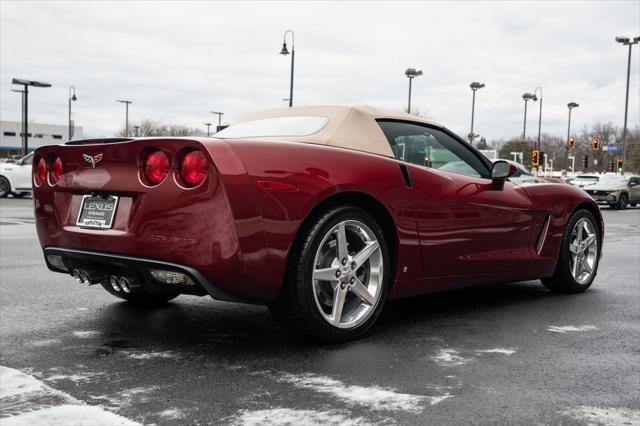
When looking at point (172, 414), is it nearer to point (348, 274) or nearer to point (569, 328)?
point (348, 274)

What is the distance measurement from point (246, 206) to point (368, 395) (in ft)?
3.51

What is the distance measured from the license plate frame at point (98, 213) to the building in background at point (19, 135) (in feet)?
374

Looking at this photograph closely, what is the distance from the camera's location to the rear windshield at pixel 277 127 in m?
4.50

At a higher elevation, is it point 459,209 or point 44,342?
point 459,209

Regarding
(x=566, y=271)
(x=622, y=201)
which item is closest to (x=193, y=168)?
(x=566, y=271)

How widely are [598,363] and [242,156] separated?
2.10 meters

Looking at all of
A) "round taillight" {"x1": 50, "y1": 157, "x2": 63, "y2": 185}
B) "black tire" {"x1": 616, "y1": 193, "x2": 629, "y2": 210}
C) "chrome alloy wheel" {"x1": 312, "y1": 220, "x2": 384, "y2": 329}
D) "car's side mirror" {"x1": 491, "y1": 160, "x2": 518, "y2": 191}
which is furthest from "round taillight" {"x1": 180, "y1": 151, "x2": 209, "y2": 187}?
"black tire" {"x1": 616, "y1": 193, "x2": 629, "y2": 210}

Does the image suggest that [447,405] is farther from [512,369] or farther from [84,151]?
[84,151]

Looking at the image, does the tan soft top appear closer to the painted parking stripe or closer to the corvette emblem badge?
the corvette emblem badge

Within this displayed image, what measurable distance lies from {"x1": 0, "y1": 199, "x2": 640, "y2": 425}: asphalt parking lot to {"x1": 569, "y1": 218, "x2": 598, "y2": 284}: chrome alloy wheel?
1.46 ft

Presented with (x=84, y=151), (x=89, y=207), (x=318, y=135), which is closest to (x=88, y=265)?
(x=89, y=207)

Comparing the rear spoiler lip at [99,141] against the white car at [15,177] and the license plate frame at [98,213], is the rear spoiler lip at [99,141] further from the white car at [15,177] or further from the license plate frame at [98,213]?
the white car at [15,177]

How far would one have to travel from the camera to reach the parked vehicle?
101ft

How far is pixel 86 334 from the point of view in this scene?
14.1ft
